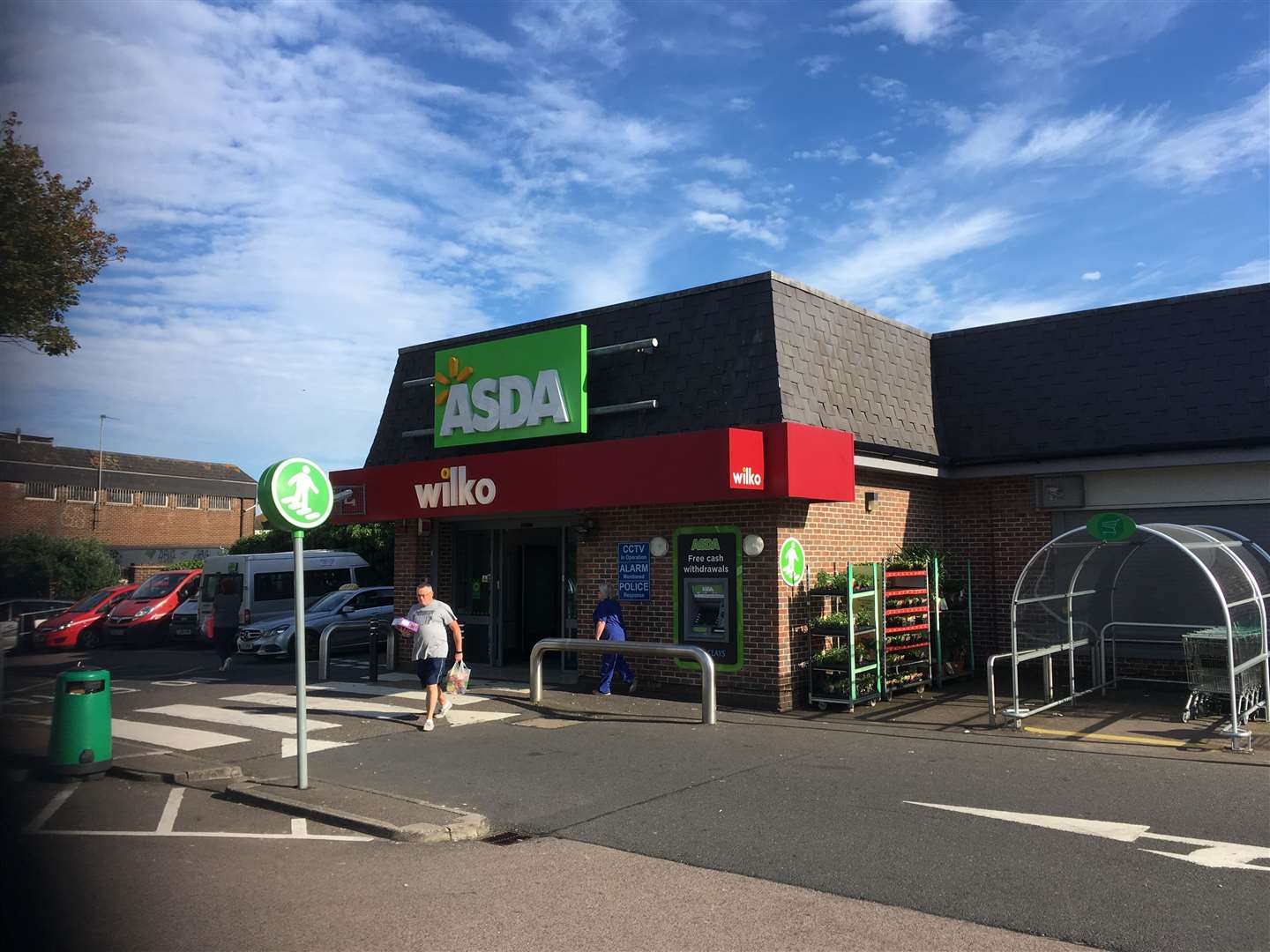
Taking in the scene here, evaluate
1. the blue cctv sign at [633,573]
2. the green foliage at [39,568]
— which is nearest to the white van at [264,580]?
the blue cctv sign at [633,573]

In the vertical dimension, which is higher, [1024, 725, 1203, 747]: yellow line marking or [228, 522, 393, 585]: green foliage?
[228, 522, 393, 585]: green foliage

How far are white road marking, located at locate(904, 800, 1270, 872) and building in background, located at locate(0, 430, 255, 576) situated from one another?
6.30 metres

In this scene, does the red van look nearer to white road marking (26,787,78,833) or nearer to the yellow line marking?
white road marking (26,787,78,833)

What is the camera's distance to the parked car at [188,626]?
23312 mm

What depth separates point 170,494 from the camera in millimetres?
32781

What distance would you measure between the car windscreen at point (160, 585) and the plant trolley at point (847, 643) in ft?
62.1

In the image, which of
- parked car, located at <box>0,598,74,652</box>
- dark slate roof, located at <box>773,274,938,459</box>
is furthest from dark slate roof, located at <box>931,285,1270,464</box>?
parked car, located at <box>0,598,74,652</box>

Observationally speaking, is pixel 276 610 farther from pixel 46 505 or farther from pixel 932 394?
pixel 46 505

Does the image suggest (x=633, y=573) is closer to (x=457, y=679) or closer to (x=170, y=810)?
(x=457, y=679)

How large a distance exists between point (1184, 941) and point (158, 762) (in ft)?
28.2

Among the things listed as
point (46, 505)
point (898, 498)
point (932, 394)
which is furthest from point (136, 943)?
point (932, 394)

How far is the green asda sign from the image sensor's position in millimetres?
14055

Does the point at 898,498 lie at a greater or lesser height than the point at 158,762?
greater

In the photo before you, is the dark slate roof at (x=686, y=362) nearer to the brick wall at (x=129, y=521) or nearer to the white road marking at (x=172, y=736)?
the white road marking at (x=172, y=736)
